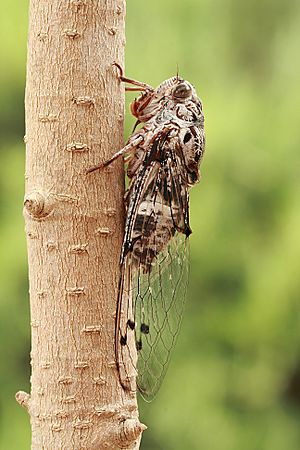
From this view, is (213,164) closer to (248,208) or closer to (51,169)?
(248,208)

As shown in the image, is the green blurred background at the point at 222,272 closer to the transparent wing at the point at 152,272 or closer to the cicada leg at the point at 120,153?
the transparent wing at the point at 152,272

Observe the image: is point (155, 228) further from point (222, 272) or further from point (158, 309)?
point (222, 272)

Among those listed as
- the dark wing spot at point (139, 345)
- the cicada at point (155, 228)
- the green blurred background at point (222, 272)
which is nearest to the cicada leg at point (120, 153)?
the cicada at point (155, 228)

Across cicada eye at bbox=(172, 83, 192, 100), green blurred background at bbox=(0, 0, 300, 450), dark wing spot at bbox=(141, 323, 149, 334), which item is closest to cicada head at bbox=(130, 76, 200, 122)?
cicada eye at bbox=(172, 83, 192, 100)

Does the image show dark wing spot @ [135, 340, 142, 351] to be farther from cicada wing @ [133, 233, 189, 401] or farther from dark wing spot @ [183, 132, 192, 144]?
dark wing spot @ [183, 132, 192, 144]

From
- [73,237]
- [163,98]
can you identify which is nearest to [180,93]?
[163,98]

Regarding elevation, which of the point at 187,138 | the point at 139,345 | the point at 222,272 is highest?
the point at 187,138

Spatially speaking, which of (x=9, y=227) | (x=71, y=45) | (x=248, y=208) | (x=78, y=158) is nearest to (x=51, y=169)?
(x=78, y=158)
